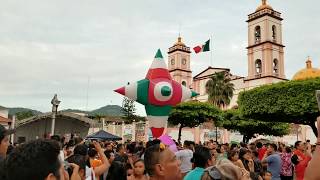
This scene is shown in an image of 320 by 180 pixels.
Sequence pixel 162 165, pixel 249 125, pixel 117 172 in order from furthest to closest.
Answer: pixel 249 125 → pixel 117 172 → pixel 162 165

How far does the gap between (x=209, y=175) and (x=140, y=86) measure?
655cm

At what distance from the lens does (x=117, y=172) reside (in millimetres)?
5570

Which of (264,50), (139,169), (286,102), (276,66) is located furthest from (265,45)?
(139,169)

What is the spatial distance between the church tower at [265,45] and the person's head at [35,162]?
145ft

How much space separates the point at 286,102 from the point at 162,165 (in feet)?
72.2

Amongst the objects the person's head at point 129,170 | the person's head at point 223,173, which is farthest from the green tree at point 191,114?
the person's head at point 223,173

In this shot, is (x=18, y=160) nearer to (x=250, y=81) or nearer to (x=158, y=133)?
(x=158, y=133)

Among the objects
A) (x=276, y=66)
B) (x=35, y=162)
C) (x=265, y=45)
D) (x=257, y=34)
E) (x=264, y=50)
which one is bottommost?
(x=35, y=162)

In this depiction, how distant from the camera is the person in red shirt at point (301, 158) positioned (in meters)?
8.12

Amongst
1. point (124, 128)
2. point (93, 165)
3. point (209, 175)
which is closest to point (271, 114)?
point (124, 128)

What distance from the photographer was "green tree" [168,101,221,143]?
35344mm

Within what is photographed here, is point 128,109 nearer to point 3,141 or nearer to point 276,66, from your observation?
point 276,66

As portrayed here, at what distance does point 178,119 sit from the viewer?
3594 cm

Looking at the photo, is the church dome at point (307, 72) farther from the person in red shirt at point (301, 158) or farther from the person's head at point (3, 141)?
the person's head at point (3, 141)
